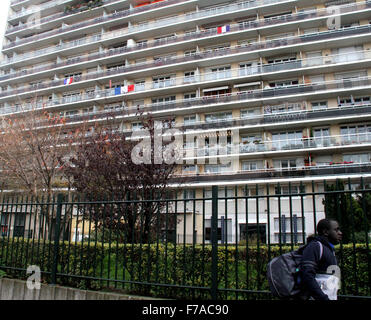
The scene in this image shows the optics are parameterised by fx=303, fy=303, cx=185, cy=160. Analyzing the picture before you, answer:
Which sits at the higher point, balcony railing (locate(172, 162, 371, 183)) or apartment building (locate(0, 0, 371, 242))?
apartment building (locate(0, 0, 371, 242))

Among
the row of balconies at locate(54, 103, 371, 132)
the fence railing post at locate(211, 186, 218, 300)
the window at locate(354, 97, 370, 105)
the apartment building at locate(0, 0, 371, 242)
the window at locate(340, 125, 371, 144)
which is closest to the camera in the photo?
the fence railing post at locate(211, 186, 218, 300)

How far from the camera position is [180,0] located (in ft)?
104

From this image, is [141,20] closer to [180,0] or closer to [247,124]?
[180,0]

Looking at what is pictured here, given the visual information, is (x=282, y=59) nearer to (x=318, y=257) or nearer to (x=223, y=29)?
(x=223, y=29)

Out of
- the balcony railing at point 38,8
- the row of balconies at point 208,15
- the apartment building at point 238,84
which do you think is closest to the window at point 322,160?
the apartment building at point 238,84

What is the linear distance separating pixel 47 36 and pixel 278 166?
3158 cm

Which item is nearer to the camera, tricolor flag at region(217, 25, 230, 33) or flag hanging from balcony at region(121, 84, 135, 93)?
tricolor flag at region(217, 25, 230, 33)

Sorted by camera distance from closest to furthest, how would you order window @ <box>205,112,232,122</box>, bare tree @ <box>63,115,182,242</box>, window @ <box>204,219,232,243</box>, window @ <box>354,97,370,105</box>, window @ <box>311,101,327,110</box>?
window @ <box>204,219,232,243</box>
bare tree @ <box>63,115,182,242</box>
window @ <box>354,97,370,105</box>
window @ <box>311,101,327,110</box>
window @ <box>205,112,232,122</box>

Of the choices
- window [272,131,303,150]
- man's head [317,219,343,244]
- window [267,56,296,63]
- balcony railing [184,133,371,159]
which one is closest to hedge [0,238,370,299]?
man's head [317,219,343,244]

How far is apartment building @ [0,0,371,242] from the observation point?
981 inches

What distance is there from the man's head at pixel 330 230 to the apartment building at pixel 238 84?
18515mm

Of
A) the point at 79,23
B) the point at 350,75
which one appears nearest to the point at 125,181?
the point at 350,75

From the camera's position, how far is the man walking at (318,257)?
2.70 metres

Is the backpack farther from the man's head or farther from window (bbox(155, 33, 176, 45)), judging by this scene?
window (bbox(155, 33, 176, 45))
